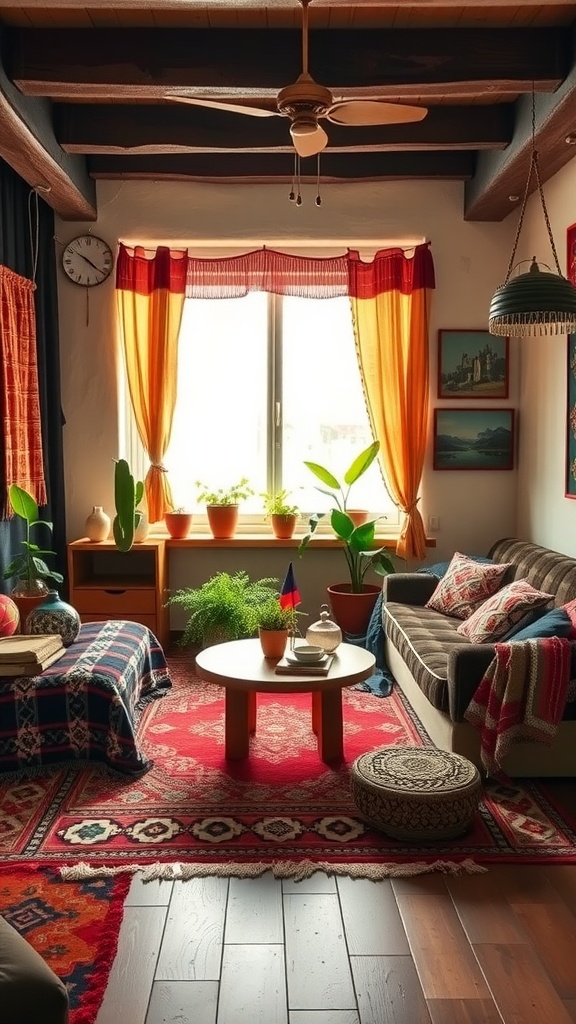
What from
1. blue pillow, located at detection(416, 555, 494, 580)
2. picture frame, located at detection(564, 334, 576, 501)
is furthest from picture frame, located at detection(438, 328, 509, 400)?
blue pillow, located at detection(416, 555, 494, 580)

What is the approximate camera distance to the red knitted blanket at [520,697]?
131 inches

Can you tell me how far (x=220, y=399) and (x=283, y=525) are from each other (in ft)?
3.21

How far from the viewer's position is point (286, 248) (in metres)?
5.91

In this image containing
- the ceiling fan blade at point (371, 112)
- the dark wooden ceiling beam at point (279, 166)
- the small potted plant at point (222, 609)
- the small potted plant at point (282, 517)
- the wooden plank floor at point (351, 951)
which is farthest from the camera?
the small potted plant at point (282, 517)

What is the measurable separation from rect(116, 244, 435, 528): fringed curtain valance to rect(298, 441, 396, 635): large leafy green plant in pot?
0.90ft

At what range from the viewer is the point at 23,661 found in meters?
3.61

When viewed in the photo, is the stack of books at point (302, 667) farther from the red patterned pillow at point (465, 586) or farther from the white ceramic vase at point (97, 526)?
the white ceramic vase at point (97, 526)

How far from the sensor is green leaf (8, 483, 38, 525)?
4703 mm

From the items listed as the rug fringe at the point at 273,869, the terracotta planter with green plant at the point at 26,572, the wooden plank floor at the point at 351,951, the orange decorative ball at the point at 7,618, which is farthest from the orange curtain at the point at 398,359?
the wooden plank floor at the point at 351,951

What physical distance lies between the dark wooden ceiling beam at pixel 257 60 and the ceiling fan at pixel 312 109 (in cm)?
76

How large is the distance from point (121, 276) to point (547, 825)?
4.13m

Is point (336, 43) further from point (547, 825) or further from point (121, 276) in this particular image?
point (547, 825)

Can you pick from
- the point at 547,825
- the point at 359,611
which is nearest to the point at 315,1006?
the point at 547,825

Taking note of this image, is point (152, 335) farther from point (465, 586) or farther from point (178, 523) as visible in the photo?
point (465, 586)
